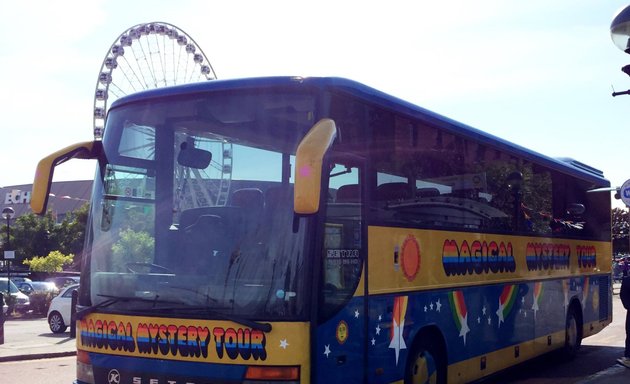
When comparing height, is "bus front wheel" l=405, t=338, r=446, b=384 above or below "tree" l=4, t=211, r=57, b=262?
below

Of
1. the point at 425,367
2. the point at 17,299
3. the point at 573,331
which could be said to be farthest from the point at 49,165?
the point at 17,299

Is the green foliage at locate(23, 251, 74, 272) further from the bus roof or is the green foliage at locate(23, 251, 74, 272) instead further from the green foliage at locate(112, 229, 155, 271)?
the green foliage at locate(112, 229, 155, 271)

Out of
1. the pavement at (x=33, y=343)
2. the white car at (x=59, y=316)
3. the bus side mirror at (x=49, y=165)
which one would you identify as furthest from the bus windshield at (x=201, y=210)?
the white car at (x=59, y=316)

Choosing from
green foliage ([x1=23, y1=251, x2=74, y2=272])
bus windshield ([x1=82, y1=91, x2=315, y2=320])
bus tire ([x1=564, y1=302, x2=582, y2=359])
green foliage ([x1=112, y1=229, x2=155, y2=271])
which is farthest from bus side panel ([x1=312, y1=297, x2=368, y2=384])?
green foliage ([x1=23, y1=251, x2=74, y2=272])

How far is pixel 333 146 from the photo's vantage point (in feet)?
20.0

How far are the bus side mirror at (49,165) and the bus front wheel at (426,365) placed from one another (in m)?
3.59

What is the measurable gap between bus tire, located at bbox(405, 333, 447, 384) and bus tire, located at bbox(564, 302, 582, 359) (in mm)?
5319

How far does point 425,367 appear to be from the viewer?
7461 millimetres

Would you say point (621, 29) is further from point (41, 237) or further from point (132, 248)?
point (41, 237)

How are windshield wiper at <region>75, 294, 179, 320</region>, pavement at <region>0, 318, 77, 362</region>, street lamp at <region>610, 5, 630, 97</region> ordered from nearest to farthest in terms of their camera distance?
windshield wiper at <region>75, 294, 179, 320</region>, street lamp at <region>610, 5, 630, 97</region>, pavement at <region>0, 318, 77, 362</region>

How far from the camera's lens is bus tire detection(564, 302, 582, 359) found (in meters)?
12.4

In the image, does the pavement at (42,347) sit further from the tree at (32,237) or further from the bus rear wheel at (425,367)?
the tree at (32,237)

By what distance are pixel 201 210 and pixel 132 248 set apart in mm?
667

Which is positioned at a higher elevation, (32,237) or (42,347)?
(32,237)
